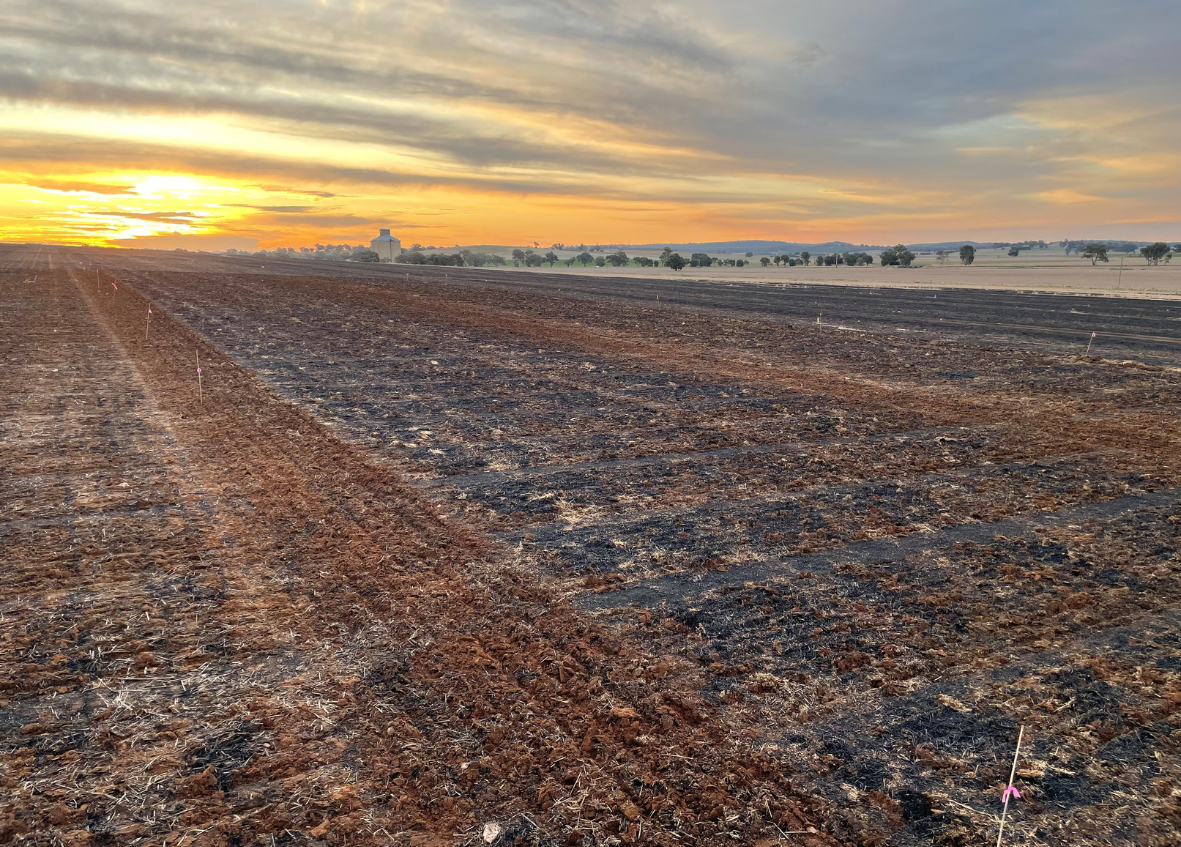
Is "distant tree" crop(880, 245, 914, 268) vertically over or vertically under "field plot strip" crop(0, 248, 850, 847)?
over

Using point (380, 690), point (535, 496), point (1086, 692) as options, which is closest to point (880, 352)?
point (535, 496)

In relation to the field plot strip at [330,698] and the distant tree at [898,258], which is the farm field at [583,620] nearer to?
the field plot strip at [330,698]

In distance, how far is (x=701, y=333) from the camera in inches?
1024

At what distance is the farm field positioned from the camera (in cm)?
371

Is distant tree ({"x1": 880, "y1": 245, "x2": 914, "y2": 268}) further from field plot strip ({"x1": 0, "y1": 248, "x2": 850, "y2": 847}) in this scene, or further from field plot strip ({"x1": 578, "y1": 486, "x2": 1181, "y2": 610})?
field plot strip ({"x1": 0, "y1": 248, "x2": 850, "y2": 847})

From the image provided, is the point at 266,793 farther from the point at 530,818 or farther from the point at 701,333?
the point at 701,333

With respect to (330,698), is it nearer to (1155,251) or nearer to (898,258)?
(1155,251)

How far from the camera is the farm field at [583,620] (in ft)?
12.2

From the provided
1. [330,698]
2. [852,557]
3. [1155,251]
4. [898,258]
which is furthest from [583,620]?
[898,258]

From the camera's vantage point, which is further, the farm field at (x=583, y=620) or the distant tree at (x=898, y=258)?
the distant tree at (x=898, y=258)

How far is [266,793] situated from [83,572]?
3664 millimetres

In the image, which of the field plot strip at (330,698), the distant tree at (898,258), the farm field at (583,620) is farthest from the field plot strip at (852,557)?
the distant tree at (898,258)

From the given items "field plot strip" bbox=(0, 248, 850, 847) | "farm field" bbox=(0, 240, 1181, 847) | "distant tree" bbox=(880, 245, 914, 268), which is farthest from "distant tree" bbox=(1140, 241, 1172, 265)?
"field plot strip" bbox=(0, 248, 850, 847)

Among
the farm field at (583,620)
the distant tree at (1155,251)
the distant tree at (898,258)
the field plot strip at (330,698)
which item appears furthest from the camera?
the distant tree at (898,258)
